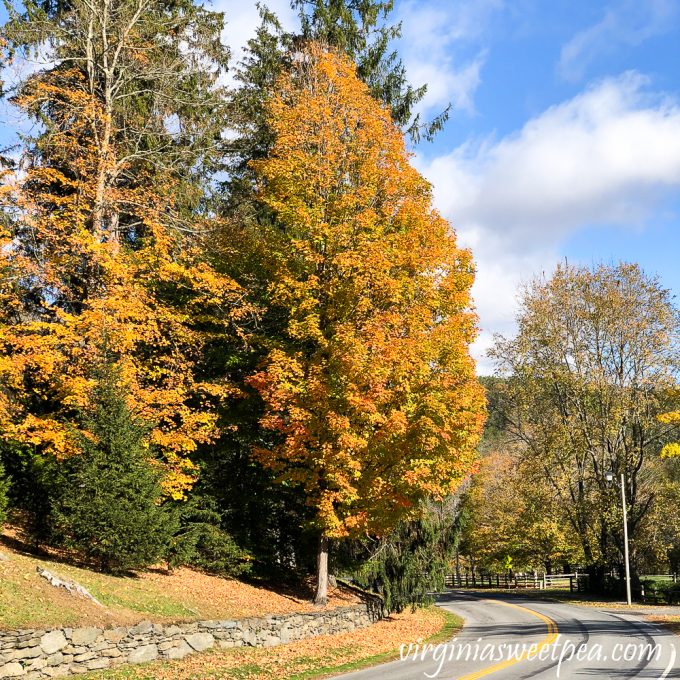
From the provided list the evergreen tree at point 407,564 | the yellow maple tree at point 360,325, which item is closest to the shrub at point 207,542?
the yellow maple tree at point 360,325

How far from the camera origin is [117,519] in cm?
1495

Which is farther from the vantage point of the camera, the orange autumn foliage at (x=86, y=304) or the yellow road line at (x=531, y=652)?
the orange autumn foliage at (x=86, y=304)

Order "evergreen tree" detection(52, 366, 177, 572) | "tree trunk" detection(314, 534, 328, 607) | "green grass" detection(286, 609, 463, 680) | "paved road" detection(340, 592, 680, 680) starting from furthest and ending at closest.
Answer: "tree trunk" detection(314, 534, 328, 607), "evergreen tree" detection(52, 366, 177, 572), "green grass" detection(286, 609, 463, 680), "paved road" detection(340, 592, 680, 680)

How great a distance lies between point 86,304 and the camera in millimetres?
18688

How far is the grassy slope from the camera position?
11.7 metres

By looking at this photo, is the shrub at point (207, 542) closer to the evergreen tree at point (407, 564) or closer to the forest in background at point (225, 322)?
the forest in background at point (225, 322)

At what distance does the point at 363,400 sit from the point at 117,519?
653 centimetres

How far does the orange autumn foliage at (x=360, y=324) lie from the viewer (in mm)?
17094

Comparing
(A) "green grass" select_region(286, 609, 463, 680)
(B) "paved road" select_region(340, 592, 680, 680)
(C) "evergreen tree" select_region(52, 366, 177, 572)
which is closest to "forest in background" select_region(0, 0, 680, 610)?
(C) "evergreen tree" select_region(52, 366, 177, 572)

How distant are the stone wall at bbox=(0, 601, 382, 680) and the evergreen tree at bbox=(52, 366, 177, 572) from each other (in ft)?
8.38

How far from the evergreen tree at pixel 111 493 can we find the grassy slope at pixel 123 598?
71 cm

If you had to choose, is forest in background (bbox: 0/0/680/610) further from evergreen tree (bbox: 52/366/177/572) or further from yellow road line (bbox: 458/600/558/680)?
yellow road line (bbox: 458/600/558/680)

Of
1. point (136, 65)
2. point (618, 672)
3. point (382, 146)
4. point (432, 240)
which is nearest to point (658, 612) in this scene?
point (618, 672)

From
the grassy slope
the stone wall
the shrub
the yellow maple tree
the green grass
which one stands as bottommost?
the green grass
